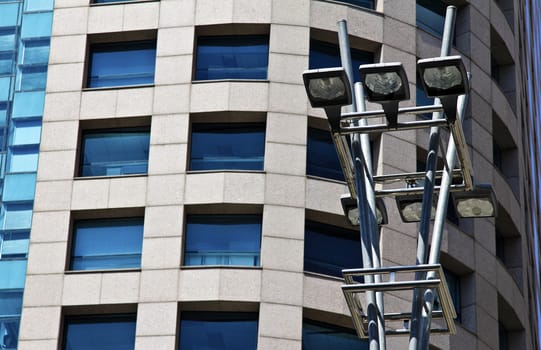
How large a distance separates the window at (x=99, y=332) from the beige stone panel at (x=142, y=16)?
9.46 meters

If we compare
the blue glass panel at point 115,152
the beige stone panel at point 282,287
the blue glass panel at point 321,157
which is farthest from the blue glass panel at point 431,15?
the beige stone panel at point 282,287

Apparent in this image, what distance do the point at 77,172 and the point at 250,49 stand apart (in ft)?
21.9

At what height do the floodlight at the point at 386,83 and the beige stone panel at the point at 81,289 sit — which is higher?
the beige stone panel at the point at 81,289

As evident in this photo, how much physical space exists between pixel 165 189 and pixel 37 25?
767 centimetres

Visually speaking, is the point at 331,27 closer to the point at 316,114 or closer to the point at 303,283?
the point at 316,114

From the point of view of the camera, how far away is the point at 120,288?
1435 inches

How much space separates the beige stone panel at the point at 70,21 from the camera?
40.8 meters

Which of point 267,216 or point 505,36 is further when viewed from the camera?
point 505,36

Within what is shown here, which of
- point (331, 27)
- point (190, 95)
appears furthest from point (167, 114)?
point (331, 27)

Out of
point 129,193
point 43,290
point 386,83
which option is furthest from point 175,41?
point 386,83

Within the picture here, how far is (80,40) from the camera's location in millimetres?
40531

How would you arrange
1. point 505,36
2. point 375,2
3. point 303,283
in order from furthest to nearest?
point 505,36 < point 375,2 < point 303,283

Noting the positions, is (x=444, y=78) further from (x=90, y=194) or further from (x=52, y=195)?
(x=52, y=195)

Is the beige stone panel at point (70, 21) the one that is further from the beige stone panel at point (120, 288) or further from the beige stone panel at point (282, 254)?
the beige stone panel at point (282, 254)
